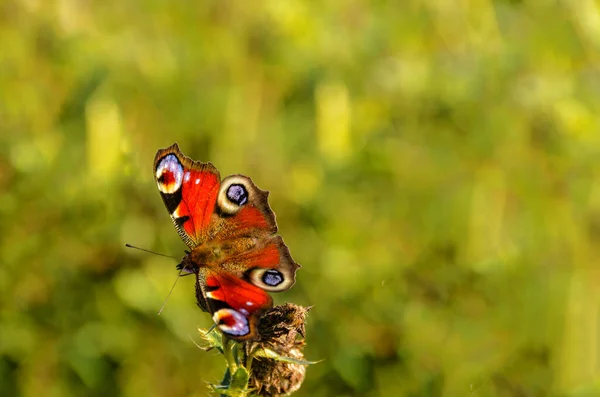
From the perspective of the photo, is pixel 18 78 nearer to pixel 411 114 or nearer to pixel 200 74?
pixel 200 74

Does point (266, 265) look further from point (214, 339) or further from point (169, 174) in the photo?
point (169, 174)

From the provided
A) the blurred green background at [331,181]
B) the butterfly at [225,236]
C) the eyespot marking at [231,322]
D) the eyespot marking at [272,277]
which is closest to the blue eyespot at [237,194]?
the butterfly at [225,236]

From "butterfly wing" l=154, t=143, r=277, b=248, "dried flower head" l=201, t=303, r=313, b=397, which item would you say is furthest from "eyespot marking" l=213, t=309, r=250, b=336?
"butterfly wing" l=154, t=143, r=277, b=248

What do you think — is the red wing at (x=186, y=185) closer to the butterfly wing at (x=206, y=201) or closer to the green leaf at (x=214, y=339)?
the butterfly wing at (x=206, y=201)

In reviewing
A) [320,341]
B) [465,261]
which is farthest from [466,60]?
[320,341]

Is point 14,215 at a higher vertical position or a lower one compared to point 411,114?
lower

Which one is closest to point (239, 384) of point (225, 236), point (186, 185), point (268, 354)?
point (268, 354)
